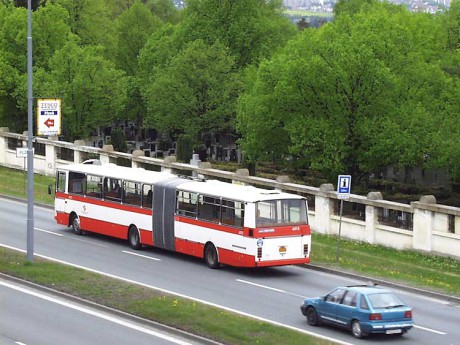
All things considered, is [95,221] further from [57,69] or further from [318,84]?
[57,69]

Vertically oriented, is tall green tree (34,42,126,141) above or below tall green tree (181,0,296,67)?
below

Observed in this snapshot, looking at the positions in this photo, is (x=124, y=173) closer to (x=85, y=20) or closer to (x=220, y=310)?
(x=220, y=310)

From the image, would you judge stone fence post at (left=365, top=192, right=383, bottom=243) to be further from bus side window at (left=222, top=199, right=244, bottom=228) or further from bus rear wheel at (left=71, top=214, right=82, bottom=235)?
bus rear wheel at (left=71, top=214, right=82, bottom=235)

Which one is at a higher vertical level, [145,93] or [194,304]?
[145,93]

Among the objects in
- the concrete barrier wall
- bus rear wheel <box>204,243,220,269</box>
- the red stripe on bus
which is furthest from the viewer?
the concrete barrier wall

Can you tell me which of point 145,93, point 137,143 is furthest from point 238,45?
point 137,143

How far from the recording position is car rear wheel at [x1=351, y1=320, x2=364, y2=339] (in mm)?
24747

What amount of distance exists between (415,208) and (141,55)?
5258 cm

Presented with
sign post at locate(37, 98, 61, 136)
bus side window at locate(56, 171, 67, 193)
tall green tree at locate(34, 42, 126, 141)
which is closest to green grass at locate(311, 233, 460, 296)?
sign post at locate(37, 98, 61, 136)

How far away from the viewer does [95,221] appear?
41406mm

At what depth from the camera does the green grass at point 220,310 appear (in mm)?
24531

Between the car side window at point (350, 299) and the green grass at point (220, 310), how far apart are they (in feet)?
5.13

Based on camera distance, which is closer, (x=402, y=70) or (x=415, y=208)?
(x=415, y=208)

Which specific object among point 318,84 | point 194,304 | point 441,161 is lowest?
point 194,304
